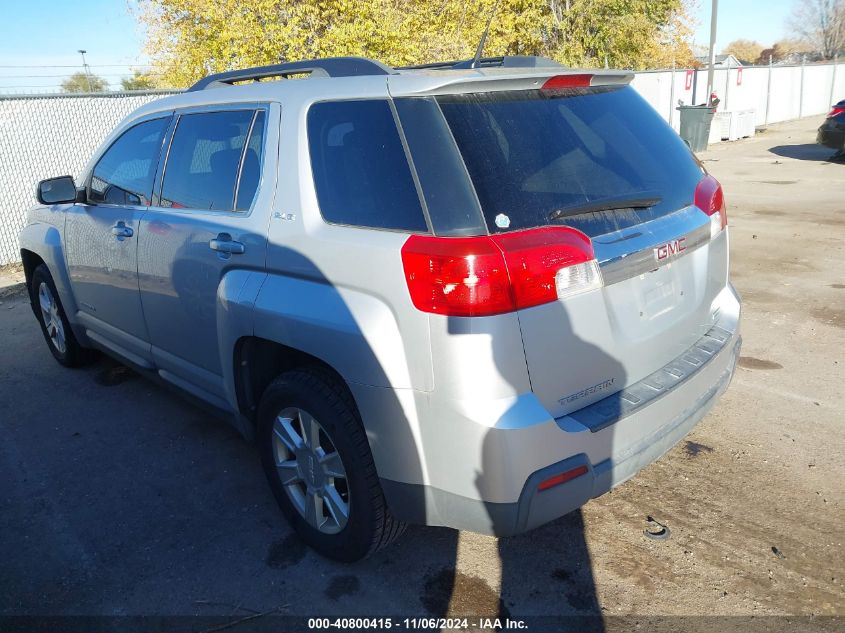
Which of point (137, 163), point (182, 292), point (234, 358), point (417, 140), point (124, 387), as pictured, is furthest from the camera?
point (124, 387)

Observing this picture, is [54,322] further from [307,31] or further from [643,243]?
[307,31]

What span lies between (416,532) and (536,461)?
1.12 m

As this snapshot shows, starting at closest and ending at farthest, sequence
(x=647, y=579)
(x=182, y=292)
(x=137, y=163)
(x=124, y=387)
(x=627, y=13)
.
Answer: (x=647, y=579), (x=182, y=292), (x=137, y=163), (x=124, y=387), (x=627, y=13)

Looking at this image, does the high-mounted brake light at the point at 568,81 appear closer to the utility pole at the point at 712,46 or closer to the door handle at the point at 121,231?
the door handle at the point at 121,231

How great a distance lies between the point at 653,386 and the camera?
108 inches

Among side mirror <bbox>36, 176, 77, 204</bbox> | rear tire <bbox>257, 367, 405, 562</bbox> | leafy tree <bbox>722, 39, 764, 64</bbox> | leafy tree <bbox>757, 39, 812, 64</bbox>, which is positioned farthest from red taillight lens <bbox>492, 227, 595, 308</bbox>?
leafy tree <bbox>722, 39, 764, 64</bbox>

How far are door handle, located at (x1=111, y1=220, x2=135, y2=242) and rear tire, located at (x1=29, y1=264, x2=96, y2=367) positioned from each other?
4.66 feet

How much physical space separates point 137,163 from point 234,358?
1531mm

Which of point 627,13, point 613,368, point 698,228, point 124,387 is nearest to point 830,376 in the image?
point 698,228

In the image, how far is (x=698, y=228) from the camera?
2.97 meters

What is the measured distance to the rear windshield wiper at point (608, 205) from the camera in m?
2.50

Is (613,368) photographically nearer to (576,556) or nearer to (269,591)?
(576,556)

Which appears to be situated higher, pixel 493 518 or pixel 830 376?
pixel 493 518

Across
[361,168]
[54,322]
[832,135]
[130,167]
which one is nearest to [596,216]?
[361,168]
